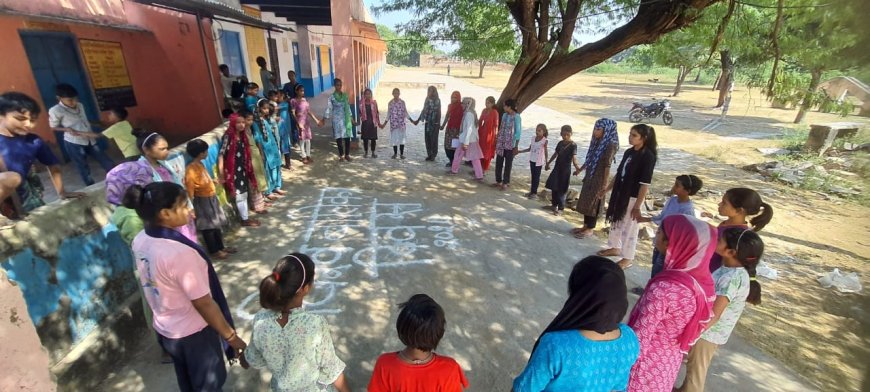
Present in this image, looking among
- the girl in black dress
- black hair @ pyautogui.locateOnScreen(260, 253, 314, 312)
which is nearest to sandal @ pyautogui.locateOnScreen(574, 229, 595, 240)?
the girl in black dress

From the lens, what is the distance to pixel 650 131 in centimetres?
388

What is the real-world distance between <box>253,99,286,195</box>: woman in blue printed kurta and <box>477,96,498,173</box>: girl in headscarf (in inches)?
141

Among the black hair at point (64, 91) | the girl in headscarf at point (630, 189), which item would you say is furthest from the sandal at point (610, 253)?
the black hair at point (64, 91)

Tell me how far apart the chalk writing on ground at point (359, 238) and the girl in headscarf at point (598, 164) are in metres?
1.82

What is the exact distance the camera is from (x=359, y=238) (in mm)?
4824

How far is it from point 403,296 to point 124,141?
10.9 ft

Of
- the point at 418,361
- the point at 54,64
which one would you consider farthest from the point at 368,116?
the point at 418,361

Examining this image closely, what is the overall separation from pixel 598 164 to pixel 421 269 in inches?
99.5

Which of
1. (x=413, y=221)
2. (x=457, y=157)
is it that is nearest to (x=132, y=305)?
(x=413, y=221)

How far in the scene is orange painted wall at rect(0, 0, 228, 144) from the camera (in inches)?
281

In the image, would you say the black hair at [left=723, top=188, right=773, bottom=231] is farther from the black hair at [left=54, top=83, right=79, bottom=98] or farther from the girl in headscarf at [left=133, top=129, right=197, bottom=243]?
the black hair at [left=54, top=83, right=79, bottom=98]

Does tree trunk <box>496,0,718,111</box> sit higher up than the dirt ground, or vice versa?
tree trunk <box>496,0,718,111</box>

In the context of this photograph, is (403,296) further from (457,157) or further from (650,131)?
(457,157)

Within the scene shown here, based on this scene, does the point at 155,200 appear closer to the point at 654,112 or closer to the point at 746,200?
the point at 746,200
